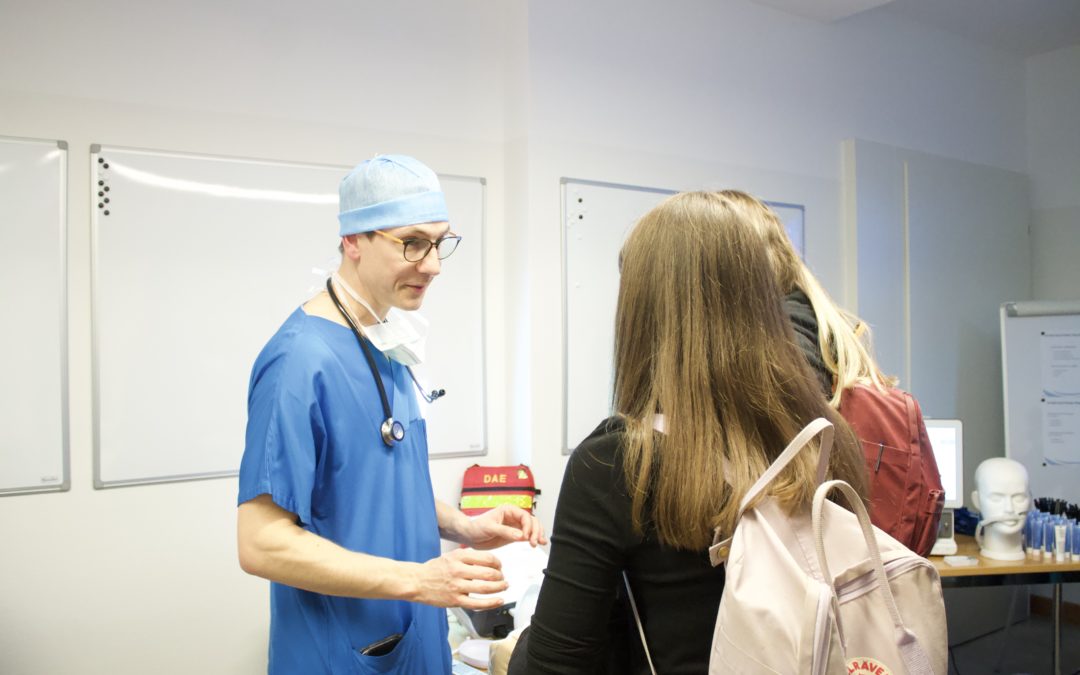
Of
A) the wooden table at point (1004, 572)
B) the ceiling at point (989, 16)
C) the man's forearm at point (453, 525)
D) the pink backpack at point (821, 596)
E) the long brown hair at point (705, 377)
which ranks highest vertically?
the ceiling at point (989, 16)

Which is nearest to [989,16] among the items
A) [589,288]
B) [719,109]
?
[719,109]

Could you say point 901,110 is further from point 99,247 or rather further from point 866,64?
point 99,247

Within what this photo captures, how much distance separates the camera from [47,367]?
233cm

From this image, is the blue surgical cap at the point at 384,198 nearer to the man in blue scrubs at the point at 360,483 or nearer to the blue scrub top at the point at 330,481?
the man in blue scrubs at the point at 360,483

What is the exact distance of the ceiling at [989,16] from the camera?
3.71m

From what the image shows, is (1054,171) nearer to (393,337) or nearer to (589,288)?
(589,288)

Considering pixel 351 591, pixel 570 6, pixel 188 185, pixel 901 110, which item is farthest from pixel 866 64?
pixel 351 591

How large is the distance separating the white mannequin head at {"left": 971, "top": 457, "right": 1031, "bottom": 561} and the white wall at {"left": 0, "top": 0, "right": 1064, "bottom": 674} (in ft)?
4.33

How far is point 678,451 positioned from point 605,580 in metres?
0.17

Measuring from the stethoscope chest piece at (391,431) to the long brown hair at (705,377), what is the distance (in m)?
0.54

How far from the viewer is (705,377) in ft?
2.90

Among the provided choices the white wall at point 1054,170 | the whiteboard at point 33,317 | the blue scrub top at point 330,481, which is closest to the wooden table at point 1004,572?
the blue scrub top at point 330,481

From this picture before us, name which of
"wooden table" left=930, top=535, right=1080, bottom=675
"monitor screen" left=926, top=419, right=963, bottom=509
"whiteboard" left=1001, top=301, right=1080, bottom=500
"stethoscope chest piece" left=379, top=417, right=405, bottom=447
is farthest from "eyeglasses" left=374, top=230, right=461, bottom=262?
"whiteboard" left=1001, top=301, right=1080, bottom=500

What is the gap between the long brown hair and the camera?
0.84 metres
